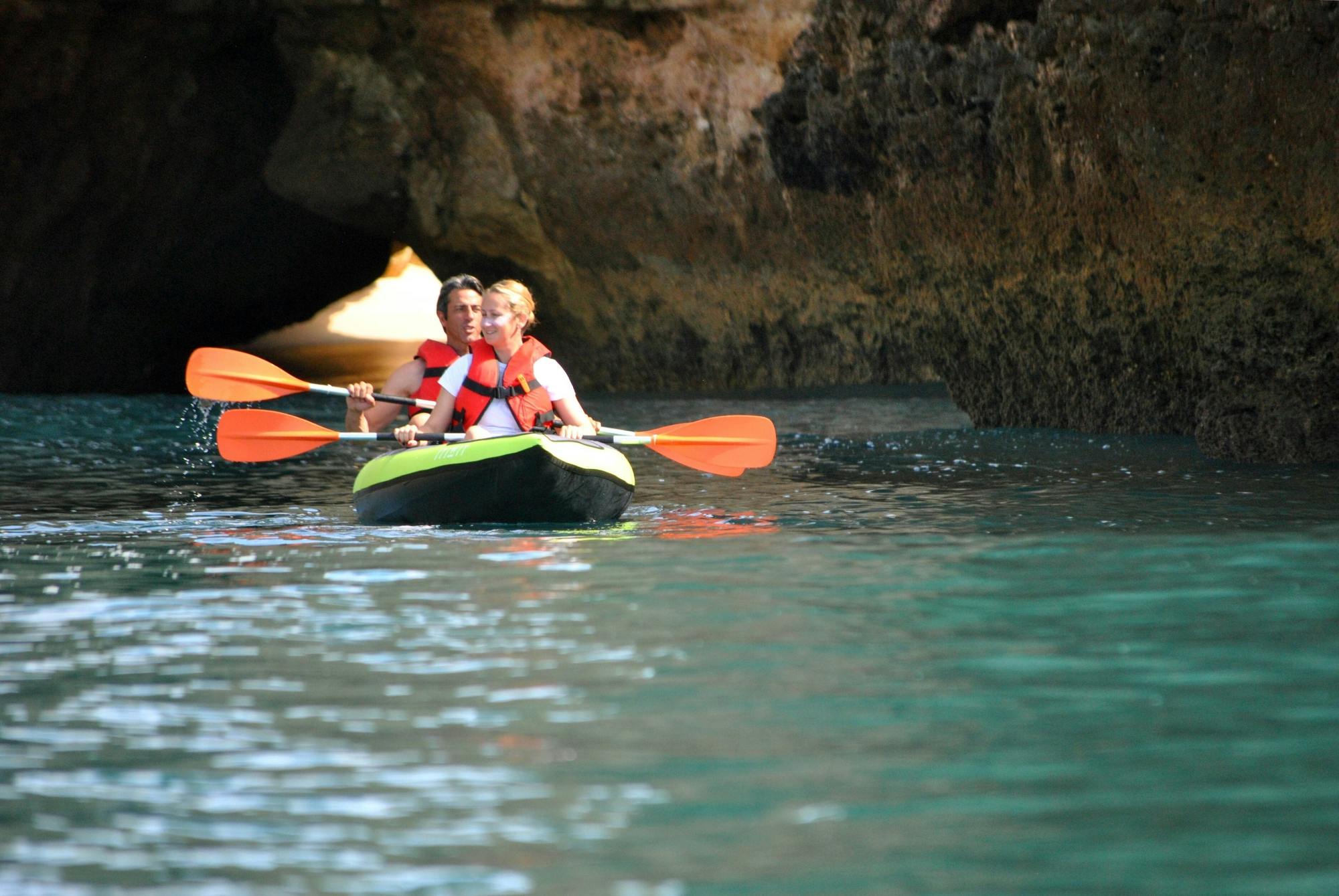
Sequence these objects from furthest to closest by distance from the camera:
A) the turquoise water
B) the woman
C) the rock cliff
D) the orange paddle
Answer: the rock cliff, the orange paddle, the woman, the turquoise water

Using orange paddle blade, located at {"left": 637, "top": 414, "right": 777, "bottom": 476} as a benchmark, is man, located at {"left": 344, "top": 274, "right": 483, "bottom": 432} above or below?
above

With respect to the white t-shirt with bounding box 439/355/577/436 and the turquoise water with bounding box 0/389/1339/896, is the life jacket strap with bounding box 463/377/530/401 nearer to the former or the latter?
the white t-shirt with bounding box 439/355/577/436

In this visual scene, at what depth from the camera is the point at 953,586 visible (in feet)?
15.1

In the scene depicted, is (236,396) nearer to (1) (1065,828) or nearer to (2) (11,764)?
(2) (11,764)

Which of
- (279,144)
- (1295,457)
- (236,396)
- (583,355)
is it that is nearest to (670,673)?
(236,396)

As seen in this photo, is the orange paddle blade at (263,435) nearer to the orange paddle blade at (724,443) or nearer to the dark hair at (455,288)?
the dark hair at (455,288)

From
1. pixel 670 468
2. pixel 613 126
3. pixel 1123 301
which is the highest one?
pixel 613 126

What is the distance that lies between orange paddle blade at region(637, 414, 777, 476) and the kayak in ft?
2.36

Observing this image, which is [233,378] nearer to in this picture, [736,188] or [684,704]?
[684,704]

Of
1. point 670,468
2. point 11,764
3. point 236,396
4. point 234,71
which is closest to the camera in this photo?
point 11,764

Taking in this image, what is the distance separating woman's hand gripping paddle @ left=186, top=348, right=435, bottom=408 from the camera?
715 centimetres

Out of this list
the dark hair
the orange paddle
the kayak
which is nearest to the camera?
the kayak

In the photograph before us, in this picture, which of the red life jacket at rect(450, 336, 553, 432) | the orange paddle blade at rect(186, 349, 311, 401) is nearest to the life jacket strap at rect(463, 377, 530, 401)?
the red life jacket at rect(450, 336, 553, 432)

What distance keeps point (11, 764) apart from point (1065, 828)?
183 cm
